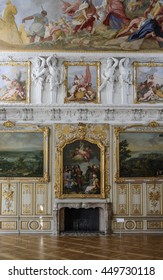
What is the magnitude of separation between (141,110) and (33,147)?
564 centimetres

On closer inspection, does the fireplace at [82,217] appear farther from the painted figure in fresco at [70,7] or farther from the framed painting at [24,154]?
the painted figure in fresco at [70,7]

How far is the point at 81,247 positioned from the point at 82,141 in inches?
264

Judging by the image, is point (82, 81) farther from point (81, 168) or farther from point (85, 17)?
point (81, 168)

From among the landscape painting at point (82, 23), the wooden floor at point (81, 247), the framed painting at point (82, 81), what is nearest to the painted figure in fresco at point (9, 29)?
the landscape painting at point (82, 23)

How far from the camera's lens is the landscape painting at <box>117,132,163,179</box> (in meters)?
22.2

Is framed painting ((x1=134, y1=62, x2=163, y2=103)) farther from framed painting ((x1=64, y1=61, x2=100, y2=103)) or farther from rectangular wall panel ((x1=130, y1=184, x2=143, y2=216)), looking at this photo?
rectangular wall panel ((x1=130, y1=184, x2=143, y2=216))

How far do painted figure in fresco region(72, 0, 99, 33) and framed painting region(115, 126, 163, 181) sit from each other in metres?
5.22

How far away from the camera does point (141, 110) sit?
22.4 meters

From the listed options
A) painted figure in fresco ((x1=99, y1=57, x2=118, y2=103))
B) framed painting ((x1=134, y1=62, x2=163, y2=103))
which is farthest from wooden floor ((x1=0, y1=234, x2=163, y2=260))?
painted figure in fresco ((x1=99, y1=57, x2=118, y2=103))

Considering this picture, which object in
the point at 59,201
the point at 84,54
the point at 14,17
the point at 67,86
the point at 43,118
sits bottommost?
the point at 59,201

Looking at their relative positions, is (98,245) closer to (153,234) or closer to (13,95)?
(153,234)

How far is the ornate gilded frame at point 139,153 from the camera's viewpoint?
22.2 m
